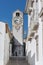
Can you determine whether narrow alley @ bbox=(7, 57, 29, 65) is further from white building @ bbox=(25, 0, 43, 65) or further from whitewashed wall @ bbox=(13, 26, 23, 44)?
whitewashed wall @ bbox=(13, 26, 23, 44)

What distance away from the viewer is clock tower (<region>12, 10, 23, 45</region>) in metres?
30.6

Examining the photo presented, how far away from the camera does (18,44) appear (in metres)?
30.5

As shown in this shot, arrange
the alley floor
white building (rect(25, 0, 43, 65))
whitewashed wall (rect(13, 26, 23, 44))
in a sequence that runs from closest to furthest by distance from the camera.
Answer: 1. white building (rect(25, 0, 43, 65))
2. the alley floor
3. whitewashed wall (rect(13, 26, 23, 44))

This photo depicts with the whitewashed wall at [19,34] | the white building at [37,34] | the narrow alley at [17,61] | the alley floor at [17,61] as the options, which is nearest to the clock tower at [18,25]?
the whitewashed wall at [19,34]

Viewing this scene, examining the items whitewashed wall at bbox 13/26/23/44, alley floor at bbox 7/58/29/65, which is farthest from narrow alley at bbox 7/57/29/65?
whitewashed wall at bbox 13/26/23/44

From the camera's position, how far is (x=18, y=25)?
3145cm

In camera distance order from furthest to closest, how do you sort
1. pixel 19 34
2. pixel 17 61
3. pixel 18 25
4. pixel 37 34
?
1. pixel 18 25
2. pixel 19 34
3. pixel 17 61
4. pixel 37 34

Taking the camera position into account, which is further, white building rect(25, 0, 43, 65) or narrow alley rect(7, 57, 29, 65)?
narrow alley rect(7, 57, 29, 65)

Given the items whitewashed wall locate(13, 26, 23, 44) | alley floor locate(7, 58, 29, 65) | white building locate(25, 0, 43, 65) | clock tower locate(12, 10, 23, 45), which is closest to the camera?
white building locate(25, 0, 43, 65)

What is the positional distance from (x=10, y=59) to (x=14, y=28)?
279 inches

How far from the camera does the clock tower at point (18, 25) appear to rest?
30573mm

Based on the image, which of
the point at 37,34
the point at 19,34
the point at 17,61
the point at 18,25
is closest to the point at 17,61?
the point at 17,61

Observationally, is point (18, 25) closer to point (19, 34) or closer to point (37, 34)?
point (19, 34)

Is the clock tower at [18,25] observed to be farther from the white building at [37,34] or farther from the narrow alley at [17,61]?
the white building at [37,34]
